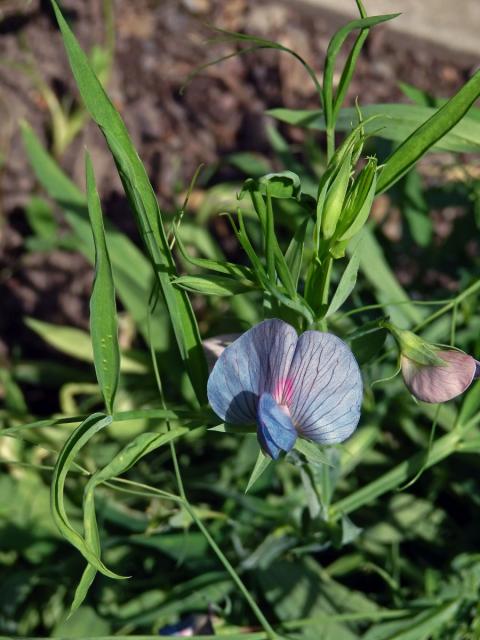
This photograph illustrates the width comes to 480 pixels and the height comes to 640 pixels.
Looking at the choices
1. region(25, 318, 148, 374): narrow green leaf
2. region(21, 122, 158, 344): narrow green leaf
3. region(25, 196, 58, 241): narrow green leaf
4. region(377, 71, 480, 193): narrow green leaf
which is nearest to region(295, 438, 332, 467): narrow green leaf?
region(377, 71, 480, 193): narrow green leaf

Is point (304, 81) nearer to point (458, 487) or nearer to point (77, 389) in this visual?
point (77, 389)

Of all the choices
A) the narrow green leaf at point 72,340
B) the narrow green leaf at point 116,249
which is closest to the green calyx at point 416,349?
the narrow green leaf at point 116,249

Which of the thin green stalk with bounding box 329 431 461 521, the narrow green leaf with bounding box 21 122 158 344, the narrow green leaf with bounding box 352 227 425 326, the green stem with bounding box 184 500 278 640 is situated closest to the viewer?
the green stem with bounding box 184 500 278 640

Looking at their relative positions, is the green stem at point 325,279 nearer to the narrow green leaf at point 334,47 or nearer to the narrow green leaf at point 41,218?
the narrow green leaf at point 334,47

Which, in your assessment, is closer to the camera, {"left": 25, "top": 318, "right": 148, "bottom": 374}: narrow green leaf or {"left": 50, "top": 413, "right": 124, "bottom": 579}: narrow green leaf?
{"left": 50, "top": 413, "right": 124, "bottom": 579}: narrow green leaf

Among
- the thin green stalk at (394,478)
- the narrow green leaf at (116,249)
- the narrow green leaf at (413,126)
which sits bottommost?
the thin green stalk at (394,478)

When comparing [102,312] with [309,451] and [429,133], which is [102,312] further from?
[429,133]

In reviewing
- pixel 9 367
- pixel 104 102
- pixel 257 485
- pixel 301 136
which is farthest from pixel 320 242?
pixel 301 136

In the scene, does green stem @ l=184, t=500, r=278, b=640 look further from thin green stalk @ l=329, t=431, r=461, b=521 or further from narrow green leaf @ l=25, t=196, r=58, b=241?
narrow green leaf @ l=25, t=196, r=58, b=241
